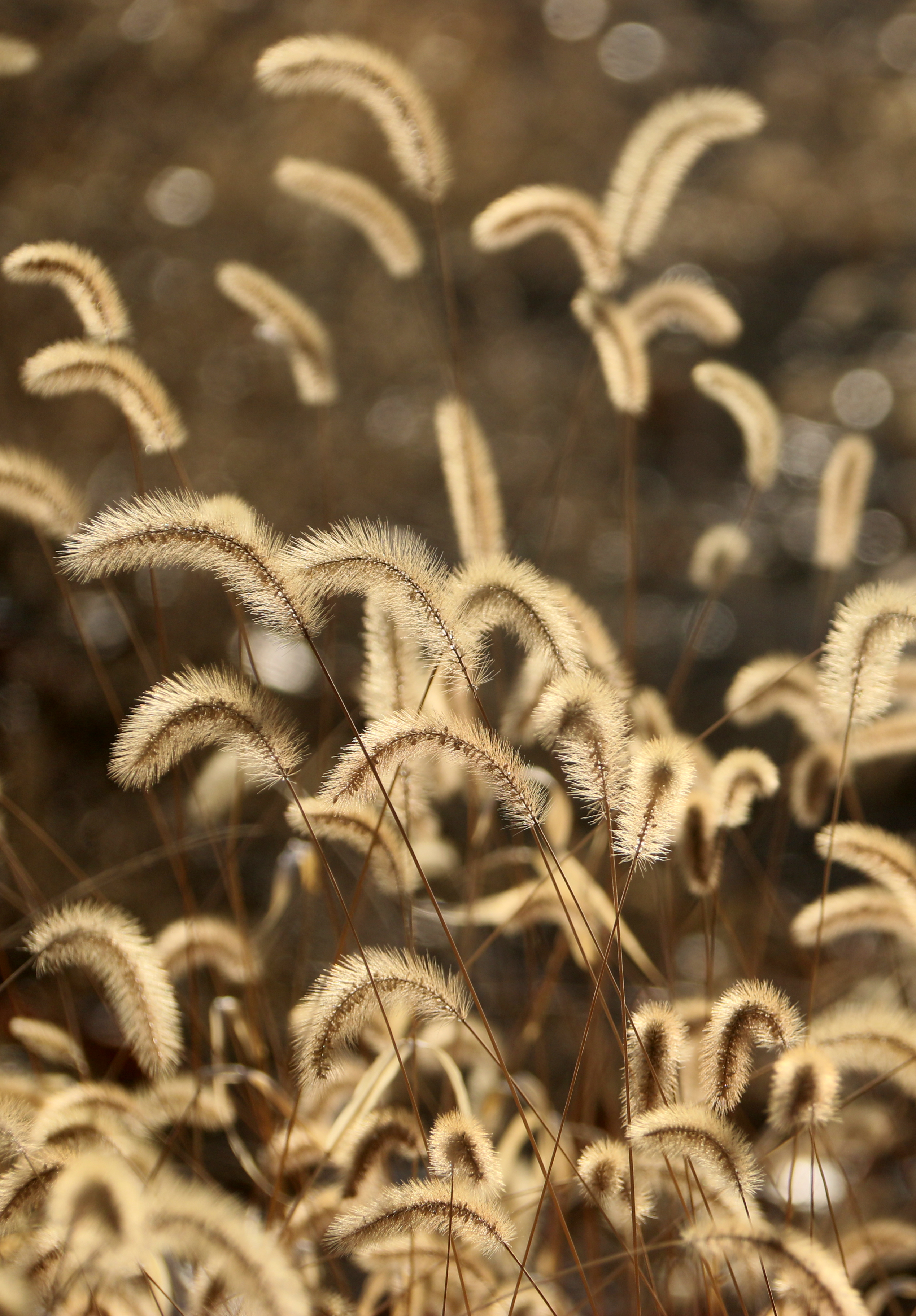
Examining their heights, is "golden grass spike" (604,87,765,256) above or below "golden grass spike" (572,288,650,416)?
above

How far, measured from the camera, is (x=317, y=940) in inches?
68.2

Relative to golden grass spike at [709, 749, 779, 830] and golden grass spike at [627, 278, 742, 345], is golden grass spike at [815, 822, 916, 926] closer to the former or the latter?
golden grass spike at [709, 749, 779, 830]

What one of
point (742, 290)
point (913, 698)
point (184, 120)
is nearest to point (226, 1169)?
point (913, 698)

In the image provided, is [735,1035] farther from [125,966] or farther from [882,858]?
[125,966]

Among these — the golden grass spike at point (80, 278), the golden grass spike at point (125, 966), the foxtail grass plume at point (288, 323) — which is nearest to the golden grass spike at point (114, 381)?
the golden grass spike at point (80, 278)

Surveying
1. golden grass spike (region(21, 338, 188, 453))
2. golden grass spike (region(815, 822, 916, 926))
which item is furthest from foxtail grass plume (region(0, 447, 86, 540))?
golden grass spike (region(815, 822, 916, 926))

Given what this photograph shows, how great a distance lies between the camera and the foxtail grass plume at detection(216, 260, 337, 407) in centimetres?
92

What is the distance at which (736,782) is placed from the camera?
29.1 inches

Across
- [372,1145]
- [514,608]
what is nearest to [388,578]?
[514,608]

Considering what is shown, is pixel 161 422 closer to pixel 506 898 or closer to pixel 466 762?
pixel 466 762

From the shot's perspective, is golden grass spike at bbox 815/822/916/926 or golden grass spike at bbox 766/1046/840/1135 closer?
golden grass spike at bbox 766/1046/840/1135

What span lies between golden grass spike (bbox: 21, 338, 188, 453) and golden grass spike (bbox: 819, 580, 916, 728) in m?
0.55

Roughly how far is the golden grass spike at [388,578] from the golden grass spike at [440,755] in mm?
43

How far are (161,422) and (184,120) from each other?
6.28 ft
